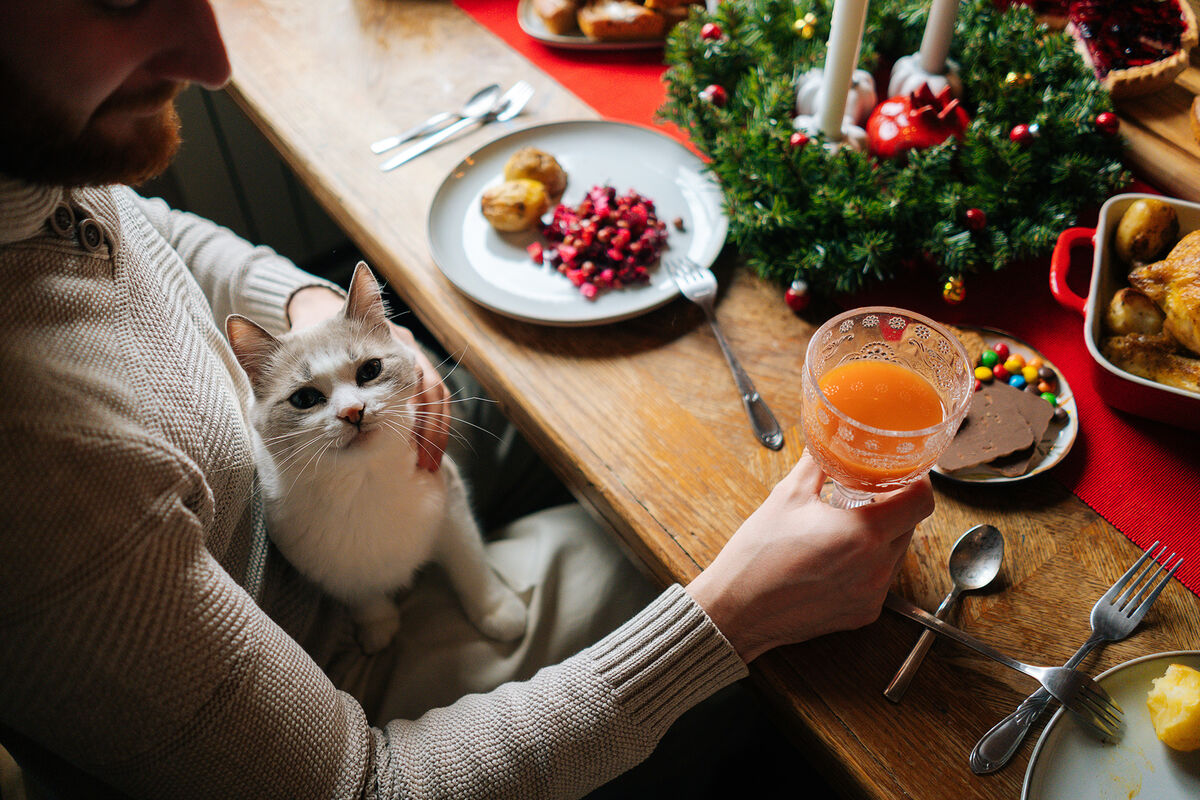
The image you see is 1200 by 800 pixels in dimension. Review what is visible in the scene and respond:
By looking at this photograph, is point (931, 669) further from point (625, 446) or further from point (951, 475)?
point (625, 446)

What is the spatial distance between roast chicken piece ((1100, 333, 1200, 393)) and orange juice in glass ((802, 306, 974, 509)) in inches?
9.3

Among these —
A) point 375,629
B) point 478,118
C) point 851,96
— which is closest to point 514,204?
point 478,118

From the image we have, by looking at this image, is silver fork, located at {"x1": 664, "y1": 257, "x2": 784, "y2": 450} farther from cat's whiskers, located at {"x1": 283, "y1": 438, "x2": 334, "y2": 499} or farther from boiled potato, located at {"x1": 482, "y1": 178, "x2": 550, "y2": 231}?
cat's whiskers, located at {"x1": 283, "y1": 438, "x2": 334, "y2": 499}

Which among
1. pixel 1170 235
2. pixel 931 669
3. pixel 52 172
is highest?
pixel 52 172

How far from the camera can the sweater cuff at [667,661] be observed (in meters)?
0.73

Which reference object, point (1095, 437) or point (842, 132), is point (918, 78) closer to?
point (842, 132)

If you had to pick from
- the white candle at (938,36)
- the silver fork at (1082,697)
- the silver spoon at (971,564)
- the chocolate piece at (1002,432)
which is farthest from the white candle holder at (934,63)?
the silver fork at (1082,697)

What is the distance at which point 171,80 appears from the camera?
673 mm

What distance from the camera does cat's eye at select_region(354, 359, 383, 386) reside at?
0.87m

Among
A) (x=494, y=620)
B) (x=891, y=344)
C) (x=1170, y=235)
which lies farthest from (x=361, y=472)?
(x=1170, y=235)

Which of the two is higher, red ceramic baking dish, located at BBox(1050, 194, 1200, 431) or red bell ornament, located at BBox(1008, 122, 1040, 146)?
red bell ornament, located at BBox(1008, 122, 1040, 146)

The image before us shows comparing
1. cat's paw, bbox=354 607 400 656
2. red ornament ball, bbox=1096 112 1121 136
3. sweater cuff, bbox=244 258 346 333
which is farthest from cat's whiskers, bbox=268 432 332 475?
red ornament ball, bbox=1096 112 1121 136

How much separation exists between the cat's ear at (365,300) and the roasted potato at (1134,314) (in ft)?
2.82

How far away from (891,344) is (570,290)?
17.9 inches
